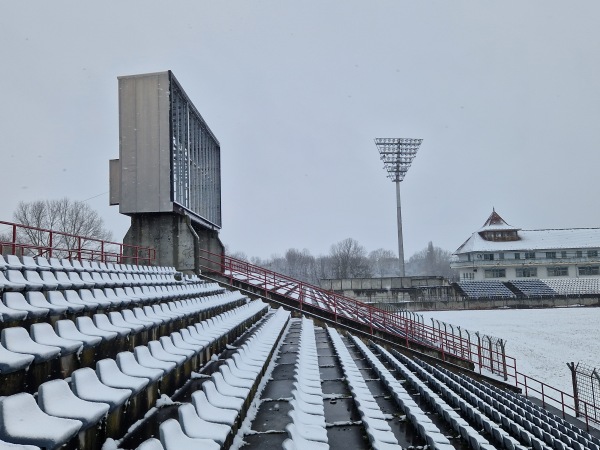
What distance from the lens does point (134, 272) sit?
6895 millimetres

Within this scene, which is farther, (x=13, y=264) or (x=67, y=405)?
(x=13, y=264)

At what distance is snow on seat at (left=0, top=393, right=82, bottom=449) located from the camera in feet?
4.54

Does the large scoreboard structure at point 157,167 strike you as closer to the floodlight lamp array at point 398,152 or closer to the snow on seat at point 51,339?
the snow on seat at point 51,339

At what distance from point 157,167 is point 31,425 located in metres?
10.6

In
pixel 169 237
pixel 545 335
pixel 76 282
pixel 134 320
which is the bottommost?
pixel 545 335

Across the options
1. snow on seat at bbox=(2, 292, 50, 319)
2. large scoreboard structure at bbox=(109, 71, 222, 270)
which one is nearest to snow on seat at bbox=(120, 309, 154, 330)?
snow on seat at bbox=(2, 292, 50, 319)

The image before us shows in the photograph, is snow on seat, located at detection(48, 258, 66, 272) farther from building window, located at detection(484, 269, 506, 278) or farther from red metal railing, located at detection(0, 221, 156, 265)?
building window, located at detection(484, 269, 506, 278)

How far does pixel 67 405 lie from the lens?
1.75 metres

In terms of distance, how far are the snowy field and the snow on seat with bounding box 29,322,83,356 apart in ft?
41.8

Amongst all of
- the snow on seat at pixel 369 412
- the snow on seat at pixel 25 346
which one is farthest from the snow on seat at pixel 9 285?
the snow on seat at pixel 369 412

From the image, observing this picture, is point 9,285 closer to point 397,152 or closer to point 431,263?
point 397,152

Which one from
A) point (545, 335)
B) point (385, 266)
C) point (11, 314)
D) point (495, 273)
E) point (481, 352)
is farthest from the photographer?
point (385, 266)

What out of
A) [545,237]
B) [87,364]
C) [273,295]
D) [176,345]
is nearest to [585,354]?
[273,295]

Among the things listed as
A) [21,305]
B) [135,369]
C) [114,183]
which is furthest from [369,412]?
[114,183]
